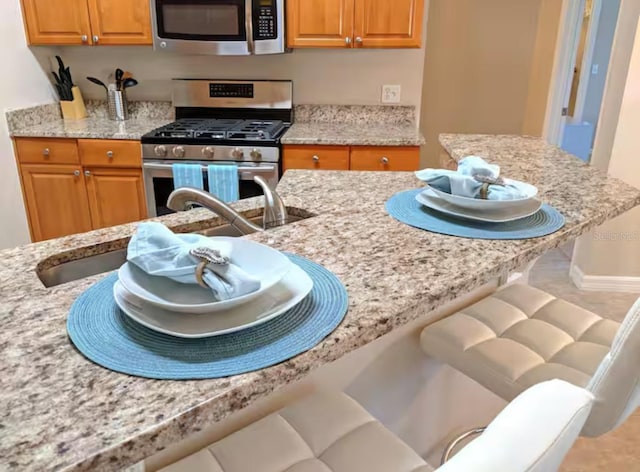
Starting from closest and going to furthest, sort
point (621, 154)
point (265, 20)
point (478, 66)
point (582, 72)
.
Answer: point (621, 154), point (265, 20), point (478, 66), point (582, 72)

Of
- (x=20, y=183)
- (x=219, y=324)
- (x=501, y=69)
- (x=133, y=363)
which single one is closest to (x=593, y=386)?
(x=219, y=324)

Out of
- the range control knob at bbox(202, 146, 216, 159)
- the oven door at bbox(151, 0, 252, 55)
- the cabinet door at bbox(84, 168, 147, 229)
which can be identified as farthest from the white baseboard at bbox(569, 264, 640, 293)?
the cabinet door at bbox(84, 168, 147, 229)

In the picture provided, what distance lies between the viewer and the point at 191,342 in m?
0.77

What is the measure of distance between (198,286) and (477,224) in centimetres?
71

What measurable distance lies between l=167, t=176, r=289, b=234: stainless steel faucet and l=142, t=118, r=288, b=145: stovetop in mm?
1674

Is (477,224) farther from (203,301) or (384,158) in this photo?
(384,158)

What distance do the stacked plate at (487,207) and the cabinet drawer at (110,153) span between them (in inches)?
87.0

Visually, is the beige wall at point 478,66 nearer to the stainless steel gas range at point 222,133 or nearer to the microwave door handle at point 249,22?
the stainless steel gas range at point 222,133

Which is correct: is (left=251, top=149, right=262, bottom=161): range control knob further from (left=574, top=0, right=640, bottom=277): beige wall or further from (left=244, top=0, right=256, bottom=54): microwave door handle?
(left=574, top=0, right=640, bottom=277): beige wall

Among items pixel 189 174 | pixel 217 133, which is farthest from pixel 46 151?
pixel 217 133

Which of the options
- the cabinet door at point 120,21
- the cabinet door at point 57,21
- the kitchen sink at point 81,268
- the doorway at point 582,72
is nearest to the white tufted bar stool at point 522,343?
the kitchen sink at point 81,268

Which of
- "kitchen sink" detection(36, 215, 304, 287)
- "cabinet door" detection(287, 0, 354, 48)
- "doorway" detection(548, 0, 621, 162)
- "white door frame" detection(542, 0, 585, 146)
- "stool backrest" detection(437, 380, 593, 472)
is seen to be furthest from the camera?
"doorway" detection(548, 0, 621, 162)

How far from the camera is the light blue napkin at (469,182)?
128 centimetres

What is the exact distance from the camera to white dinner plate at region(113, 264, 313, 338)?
770 millimetres
